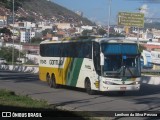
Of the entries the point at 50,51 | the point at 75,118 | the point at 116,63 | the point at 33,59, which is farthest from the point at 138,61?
the point at 33,59

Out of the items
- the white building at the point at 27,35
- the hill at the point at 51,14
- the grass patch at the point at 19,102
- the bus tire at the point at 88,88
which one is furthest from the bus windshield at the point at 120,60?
the hill at the point at 51,14

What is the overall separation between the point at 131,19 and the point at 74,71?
3107 cm

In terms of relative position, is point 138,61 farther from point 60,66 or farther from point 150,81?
point 150,81

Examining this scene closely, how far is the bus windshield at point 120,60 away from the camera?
24.2 m

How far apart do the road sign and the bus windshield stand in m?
32.1

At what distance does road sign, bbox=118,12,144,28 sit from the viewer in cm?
5675

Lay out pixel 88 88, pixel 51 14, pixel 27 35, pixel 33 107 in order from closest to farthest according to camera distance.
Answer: pixel 33 107 < pixel 88 88 < pixel 27 35 < pixel 51 14

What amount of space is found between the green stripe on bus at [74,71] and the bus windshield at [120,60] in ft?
8.21

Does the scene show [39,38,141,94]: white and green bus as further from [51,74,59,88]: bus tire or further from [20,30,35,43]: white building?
[20,30,35,43]: white building

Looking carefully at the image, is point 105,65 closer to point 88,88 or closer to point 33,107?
point 88,88

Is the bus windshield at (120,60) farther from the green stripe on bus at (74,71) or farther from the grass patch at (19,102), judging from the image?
the grass patch at (19,102)

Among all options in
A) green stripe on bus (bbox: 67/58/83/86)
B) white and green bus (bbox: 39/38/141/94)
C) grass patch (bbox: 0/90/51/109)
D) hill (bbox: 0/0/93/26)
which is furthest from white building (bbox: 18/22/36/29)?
grass patch (bbox: 0/90/51/109)

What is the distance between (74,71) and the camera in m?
27.5

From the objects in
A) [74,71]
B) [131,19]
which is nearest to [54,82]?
[74,71]
